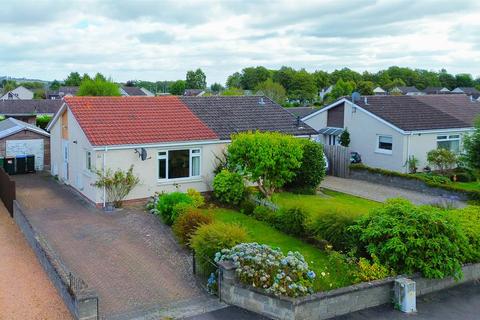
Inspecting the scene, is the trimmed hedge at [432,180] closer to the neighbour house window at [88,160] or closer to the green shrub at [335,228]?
the green shrub at [335,228]

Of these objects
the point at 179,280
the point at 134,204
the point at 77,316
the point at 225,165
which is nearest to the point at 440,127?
the point at 225,165

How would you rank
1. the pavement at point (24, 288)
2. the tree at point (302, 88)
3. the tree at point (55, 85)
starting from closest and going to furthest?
the pavement at point (24, 288) < the tree at point (302, 88) < the tree at point (55, 85)

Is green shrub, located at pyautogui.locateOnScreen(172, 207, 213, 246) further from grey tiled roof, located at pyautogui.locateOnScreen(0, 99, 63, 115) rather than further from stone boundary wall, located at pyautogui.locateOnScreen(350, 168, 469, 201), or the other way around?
grey tiled roof, located at pyautogui.locateOnScreen(0, 99, 63, 115)

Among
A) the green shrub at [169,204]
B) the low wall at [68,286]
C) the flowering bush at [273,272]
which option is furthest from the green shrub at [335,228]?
the low wall at [68,286]

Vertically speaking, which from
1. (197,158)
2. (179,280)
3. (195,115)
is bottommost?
(179,280)

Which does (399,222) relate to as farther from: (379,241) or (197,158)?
(197,158)

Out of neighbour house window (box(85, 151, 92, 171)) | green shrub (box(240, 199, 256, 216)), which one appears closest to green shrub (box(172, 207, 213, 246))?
green shrub (box(240, 199, 256, 216))

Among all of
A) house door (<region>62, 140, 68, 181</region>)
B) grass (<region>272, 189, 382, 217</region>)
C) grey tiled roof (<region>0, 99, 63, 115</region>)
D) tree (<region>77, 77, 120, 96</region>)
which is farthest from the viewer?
grey tiled roof (<region>0, 99, 63, 115</region>)
